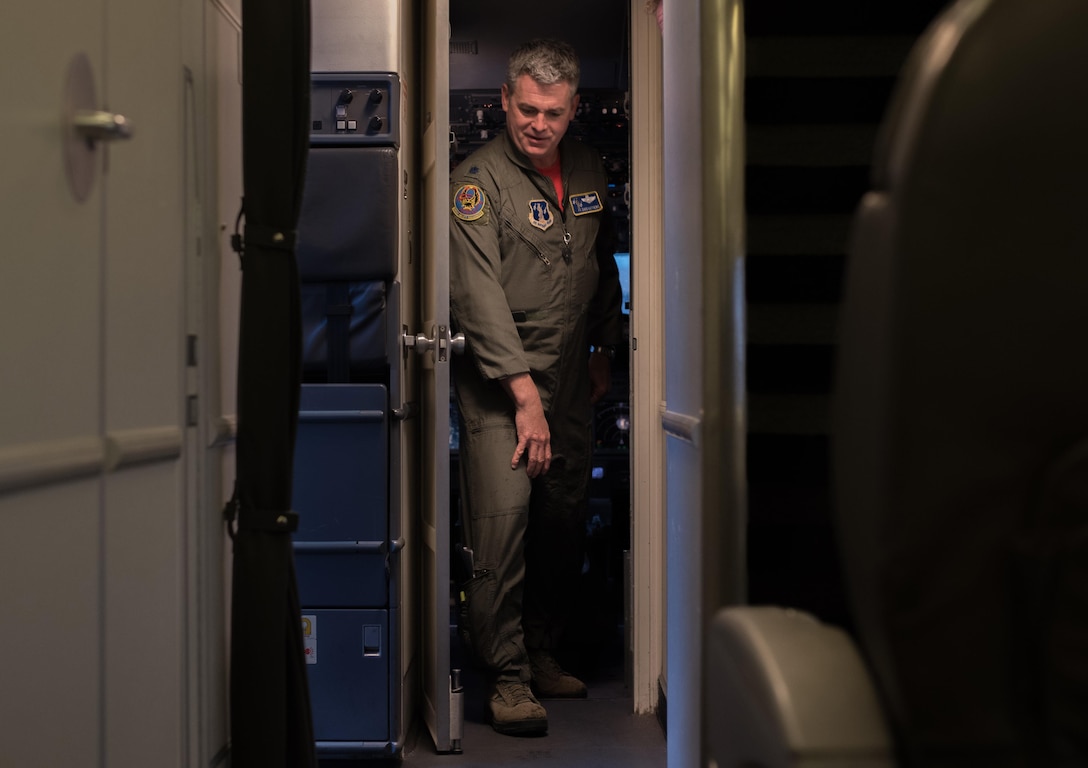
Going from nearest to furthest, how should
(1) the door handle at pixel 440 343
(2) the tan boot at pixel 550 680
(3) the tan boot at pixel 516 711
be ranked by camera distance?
(1) the door handle at pixel 440 343 < (3) the tan boot at pixel 516 711 < (2) the tan boot at pixel 550 680

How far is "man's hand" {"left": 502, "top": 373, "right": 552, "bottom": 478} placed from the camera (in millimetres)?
3230

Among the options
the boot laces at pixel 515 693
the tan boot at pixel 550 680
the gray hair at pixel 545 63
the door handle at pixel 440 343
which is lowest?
the tan boot at pixel 550 680

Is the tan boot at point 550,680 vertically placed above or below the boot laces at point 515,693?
below

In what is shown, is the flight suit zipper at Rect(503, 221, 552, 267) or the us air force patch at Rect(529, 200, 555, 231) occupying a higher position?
the us air force patch at Rect(529, 200, 555, 231)

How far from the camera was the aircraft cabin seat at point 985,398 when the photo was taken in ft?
2.45

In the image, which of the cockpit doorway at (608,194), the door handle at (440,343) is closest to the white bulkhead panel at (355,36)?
the door handle at (440,343)

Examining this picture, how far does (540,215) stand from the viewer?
11.3ft

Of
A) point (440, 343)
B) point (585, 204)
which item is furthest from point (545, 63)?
point (440, 343)

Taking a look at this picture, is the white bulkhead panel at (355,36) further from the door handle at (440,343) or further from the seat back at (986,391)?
the seat back at (986,391)

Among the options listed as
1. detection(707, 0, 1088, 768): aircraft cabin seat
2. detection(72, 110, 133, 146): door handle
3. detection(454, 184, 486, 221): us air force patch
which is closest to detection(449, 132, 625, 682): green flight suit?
detection(454, 184, 486, 221): us air force patch

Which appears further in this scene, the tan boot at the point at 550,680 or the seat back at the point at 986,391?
the tan boot at the point at 550,680

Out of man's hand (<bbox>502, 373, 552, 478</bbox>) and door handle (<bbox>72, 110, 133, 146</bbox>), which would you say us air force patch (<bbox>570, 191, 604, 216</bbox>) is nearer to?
man's hand (<bbox>502, 373, 552, 478</bbox>)

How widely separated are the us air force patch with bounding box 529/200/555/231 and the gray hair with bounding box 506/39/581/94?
0.39m

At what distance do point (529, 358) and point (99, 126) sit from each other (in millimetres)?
2229
